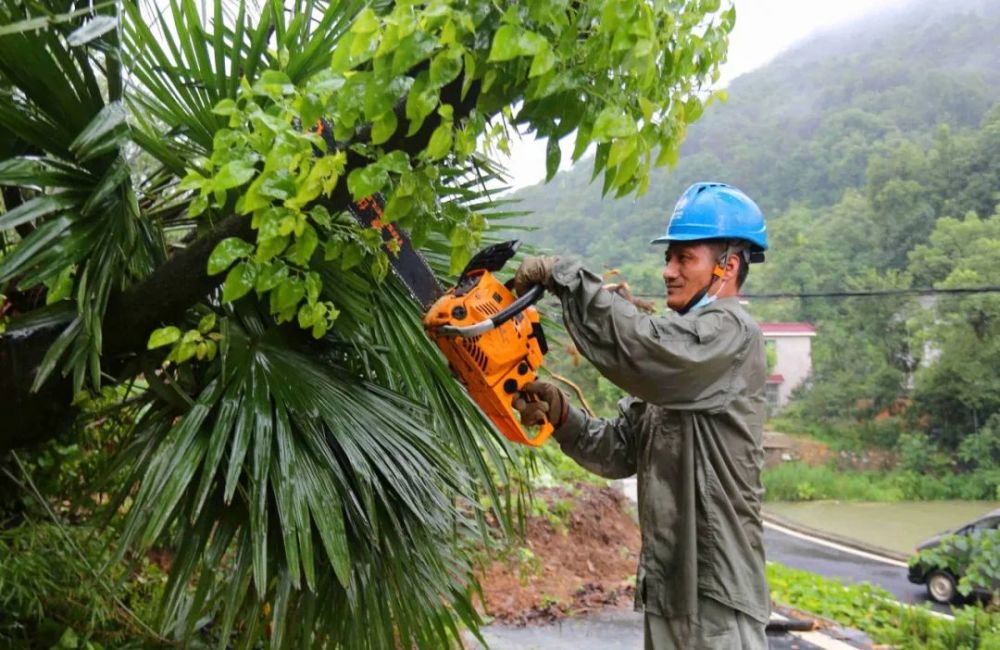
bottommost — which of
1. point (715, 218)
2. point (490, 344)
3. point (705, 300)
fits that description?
point (490, 344)

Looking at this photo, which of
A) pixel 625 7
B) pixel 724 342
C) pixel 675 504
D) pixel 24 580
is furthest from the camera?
pixel 24 580

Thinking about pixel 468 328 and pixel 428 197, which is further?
pixel 468 328

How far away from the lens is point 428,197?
1.52 meters

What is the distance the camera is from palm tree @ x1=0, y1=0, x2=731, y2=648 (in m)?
1.32

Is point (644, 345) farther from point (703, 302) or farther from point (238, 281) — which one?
point (238, 281)

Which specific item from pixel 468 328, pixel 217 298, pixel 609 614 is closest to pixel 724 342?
pixel 468 328

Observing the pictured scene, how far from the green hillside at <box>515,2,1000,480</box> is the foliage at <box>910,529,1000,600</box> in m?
9.81

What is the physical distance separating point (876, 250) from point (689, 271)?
142 feet

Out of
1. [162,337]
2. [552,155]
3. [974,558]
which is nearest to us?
[552,155]

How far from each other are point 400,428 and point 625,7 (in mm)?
1219

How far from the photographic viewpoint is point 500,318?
173 centimetres

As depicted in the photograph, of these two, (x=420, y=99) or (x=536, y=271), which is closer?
(x=420, y=99)

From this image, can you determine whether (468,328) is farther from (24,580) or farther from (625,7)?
(24,580)

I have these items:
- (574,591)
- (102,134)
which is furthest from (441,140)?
(574,591)
